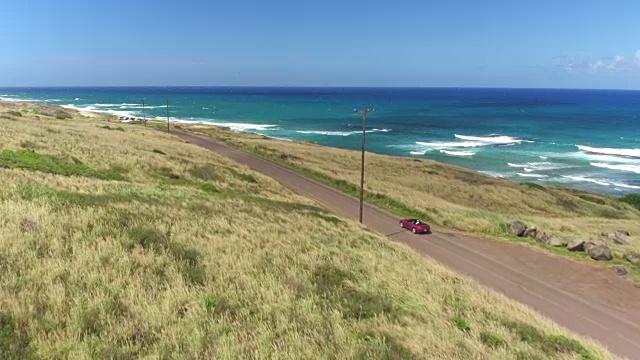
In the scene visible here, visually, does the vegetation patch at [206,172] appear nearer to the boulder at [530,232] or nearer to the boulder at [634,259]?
the boulder at [530,232]

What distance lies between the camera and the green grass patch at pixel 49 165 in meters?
27.4

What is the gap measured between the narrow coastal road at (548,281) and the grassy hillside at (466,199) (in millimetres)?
3326

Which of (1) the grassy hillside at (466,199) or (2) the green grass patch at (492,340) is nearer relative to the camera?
(2) the green grass patch at (492,340)

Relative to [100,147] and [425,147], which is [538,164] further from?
[100,147]

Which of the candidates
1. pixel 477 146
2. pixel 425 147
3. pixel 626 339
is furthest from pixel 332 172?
pixel 477 146

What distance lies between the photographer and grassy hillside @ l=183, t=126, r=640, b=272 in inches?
1565

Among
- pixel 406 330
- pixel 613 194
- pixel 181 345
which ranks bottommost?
pixel 613 194

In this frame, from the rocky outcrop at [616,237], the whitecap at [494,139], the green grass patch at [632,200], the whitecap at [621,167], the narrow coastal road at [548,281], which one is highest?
the whitecap at [494,139]

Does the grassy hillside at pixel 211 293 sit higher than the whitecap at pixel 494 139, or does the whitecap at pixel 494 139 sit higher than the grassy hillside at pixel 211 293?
the grassy hillside at pixel 211 293

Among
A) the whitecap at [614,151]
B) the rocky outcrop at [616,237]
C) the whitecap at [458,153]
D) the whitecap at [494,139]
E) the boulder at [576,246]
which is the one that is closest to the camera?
the boulder at [576,246]

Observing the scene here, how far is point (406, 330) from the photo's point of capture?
10.6 metres

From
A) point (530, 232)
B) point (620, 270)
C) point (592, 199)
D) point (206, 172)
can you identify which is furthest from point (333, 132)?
point (620, 270)

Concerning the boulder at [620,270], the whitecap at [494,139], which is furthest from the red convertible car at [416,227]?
the whitecap at [494,139]

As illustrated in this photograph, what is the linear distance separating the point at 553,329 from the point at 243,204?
18.2 m
